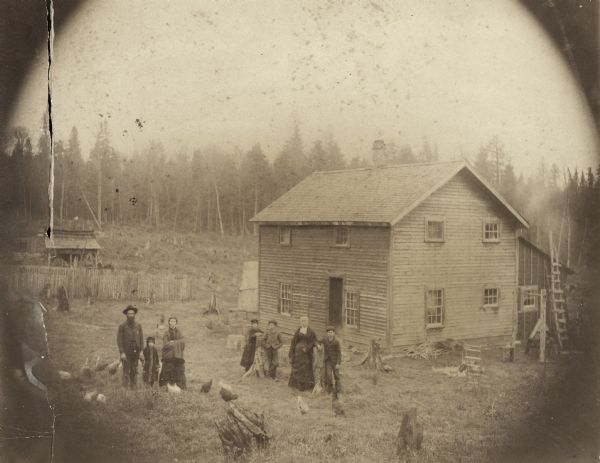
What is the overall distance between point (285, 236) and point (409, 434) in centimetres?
251

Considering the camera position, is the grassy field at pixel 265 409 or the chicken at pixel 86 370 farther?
the chicken at pixel 86 370

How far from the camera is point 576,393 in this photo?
22.9 feet

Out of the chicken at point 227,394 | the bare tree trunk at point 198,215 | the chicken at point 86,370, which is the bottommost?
the chicken at point 227,394

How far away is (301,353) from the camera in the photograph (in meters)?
6.14

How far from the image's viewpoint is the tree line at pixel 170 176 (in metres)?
6.12

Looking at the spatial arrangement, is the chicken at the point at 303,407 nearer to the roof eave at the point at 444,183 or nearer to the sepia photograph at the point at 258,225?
the sepia photograph at the point at 258,225

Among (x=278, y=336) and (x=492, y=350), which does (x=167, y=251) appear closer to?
(x=278, y=336)

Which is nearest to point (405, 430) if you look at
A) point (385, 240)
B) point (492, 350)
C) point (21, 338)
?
point (492, 350)

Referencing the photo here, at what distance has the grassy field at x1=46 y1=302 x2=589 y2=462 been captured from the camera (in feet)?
19.3

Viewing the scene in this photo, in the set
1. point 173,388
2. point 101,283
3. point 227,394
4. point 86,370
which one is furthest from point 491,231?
point 86,370

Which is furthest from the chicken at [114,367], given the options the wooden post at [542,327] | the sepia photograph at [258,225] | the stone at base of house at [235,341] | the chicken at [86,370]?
the wooden post at [542,327]

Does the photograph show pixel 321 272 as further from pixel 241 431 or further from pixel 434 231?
pixel 241 431

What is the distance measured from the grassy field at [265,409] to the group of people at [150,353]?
9 cm

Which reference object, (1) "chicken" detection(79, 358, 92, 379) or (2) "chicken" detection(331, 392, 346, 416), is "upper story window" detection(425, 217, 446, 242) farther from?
(1) "chicken" detection(79, 358, 92, 379)
